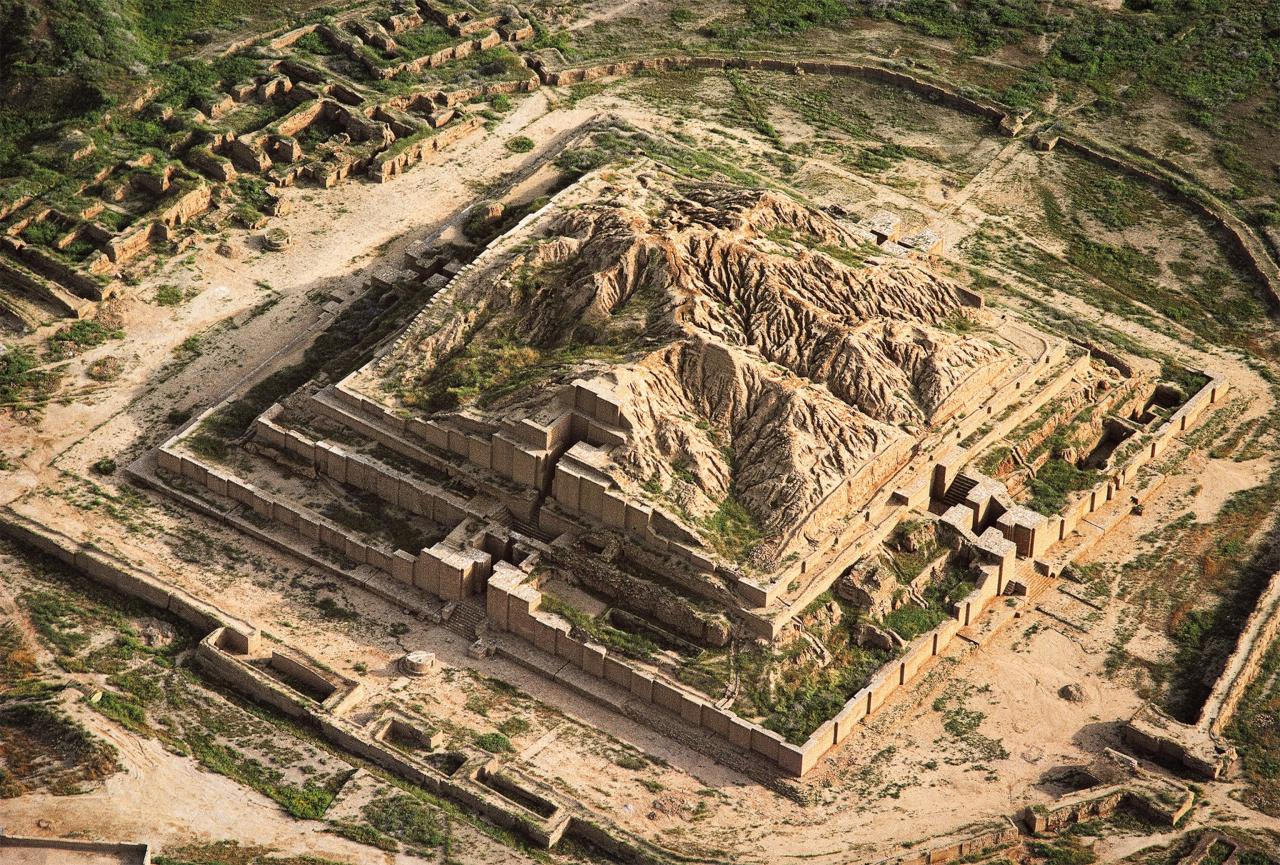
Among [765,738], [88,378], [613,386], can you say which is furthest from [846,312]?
[88,378]

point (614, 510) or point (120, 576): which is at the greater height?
point (614, 510)

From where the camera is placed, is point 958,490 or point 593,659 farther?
point 958,490

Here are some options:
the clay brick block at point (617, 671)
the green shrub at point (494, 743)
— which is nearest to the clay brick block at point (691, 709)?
the clay brick block at point (617, 671)

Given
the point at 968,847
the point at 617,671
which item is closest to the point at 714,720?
the point at 617,671

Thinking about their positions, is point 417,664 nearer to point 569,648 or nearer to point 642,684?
point 569,648

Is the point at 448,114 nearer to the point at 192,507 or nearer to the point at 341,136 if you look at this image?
the point at 341,136

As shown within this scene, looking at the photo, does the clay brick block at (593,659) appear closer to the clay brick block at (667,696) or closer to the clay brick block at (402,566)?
the clay brick block at (667,696)
